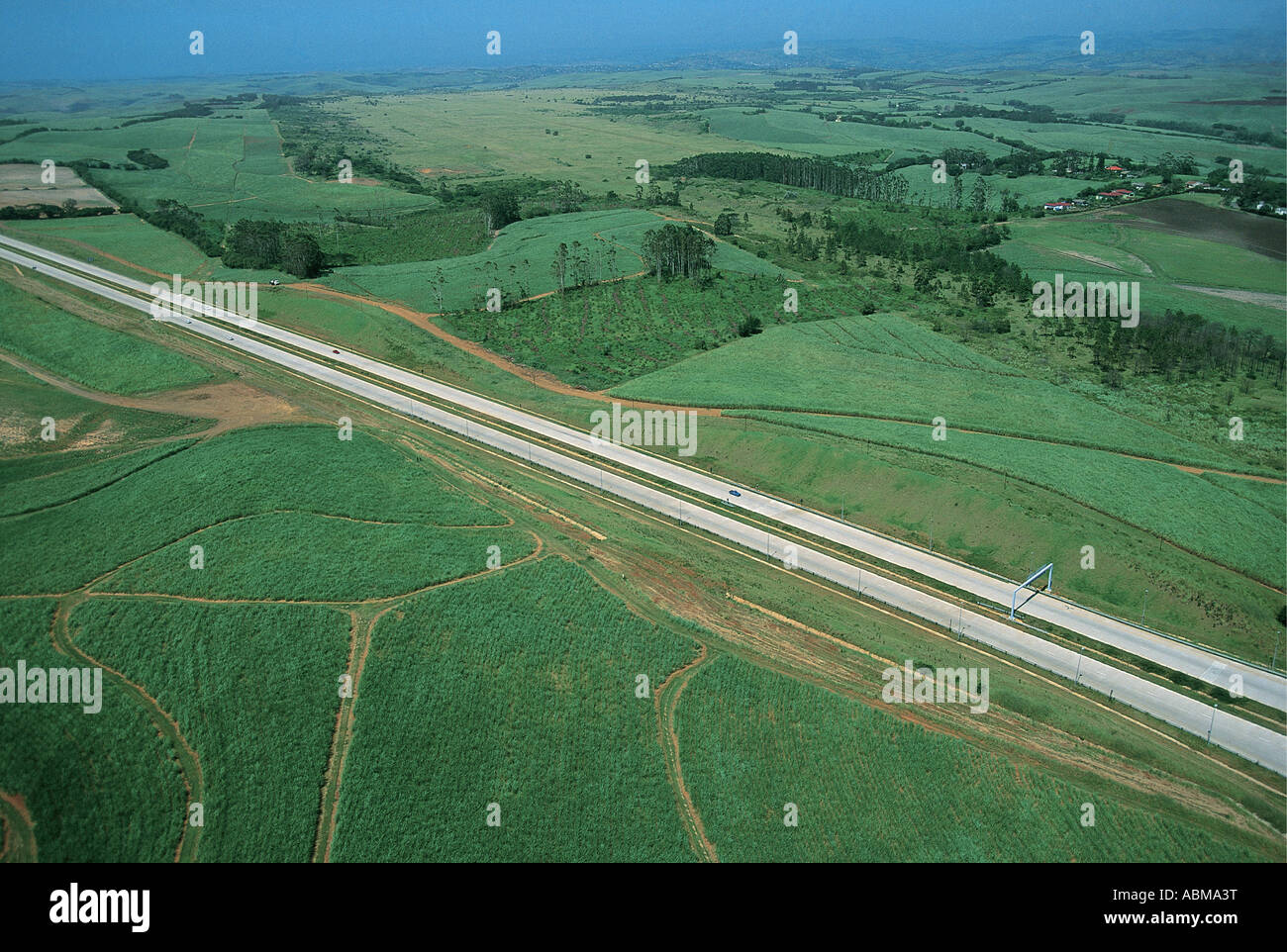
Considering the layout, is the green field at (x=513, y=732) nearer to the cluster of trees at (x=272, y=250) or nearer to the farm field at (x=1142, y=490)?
the farm field at (x=1142, y=490)

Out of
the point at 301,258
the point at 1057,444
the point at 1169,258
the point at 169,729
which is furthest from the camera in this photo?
the point at 1169,258

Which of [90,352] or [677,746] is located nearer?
[677,746]

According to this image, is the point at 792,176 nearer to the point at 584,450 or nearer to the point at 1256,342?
the point at 1256,342

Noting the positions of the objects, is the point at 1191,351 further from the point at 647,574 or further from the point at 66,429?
the point at 66,429

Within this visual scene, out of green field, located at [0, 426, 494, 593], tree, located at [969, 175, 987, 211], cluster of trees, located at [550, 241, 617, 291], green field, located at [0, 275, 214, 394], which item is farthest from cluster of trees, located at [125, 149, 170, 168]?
tree, located at [969, 175, 987, 211]

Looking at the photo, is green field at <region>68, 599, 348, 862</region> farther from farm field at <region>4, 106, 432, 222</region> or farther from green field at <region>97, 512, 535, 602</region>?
farm field at <region>4, 106, 432, 222</region>

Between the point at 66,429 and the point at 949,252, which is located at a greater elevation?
the point at 949,252

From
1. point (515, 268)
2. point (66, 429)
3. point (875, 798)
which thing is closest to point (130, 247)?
point (515, 268)
